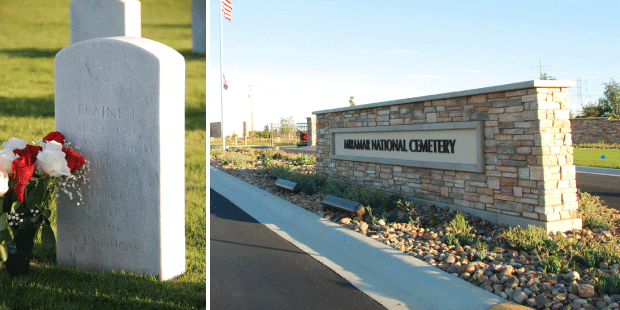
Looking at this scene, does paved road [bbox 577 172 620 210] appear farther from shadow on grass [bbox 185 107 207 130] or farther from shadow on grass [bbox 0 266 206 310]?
shadow on grass [bbox 185 107 207 130]

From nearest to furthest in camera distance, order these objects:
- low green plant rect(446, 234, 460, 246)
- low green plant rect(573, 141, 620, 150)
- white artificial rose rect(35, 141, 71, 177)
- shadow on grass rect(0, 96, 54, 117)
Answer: white artificial rose rect(35, 141, 71, 177) < low green plant rect(446, 234, 460, 246) < shadow on grass rect(0, 96, 54, 117) < low green plant rect(573, 141, 620, 150)

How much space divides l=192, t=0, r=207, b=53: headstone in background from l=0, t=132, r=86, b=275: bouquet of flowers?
11760 millimetres

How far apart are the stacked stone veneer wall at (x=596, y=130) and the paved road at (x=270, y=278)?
3360 cm

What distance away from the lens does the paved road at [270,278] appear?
168 inches

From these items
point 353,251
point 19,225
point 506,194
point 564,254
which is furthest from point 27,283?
point 506,194

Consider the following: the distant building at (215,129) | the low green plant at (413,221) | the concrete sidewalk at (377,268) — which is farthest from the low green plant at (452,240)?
the distant building at (215,129)

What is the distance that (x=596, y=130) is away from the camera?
1257 inches

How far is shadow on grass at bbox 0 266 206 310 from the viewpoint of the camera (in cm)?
381

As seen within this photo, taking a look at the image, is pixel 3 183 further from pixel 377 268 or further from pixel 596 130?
pixel 596 130

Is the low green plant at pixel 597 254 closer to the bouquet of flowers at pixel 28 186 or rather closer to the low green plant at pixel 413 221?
Result: the low green plant at pixel 413 221

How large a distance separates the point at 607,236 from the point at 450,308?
11.9ft

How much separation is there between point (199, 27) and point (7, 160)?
1396 cm

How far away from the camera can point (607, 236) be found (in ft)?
19.9

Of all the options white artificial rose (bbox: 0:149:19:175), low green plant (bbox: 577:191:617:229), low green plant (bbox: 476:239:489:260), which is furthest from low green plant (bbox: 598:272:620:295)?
white artificial rose (bbox: 0:149:19:175)
